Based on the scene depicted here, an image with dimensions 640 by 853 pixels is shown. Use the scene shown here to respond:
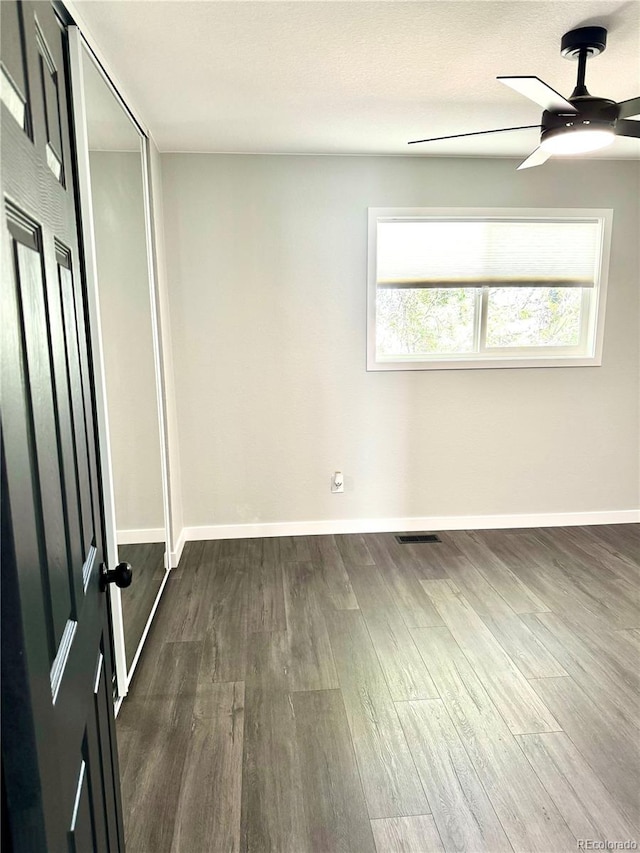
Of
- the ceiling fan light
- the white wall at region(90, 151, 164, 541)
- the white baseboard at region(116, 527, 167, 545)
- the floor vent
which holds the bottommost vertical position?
the floor vent

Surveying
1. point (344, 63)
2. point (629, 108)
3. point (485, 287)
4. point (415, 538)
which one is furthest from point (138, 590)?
point (485, 287)

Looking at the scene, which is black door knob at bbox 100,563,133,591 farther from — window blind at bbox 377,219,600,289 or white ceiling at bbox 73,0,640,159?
window blind at bbox 377,219,600,289

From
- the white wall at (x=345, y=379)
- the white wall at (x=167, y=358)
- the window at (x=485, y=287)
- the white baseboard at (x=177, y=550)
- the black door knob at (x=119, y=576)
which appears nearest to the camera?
the black door knob at (x=119, y=576)

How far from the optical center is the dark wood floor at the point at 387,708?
5.46 ft

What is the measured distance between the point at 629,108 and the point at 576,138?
182 mm

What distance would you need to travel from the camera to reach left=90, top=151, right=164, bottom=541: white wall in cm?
207

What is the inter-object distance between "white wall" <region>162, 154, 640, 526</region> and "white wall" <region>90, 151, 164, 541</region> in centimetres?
73

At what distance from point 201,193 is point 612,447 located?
3.37 meters

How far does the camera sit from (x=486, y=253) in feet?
12.3

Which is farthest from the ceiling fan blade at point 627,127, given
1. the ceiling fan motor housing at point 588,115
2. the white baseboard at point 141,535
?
the white baseboard at point 141,535

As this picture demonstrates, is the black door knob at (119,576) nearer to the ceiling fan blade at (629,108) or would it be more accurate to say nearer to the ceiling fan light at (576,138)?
the ceiling fan light at (576,138)

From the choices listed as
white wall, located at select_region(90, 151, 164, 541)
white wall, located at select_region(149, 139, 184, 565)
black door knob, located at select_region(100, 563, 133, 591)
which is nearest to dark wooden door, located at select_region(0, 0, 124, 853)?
black door knob, located at select_region(100, 563, 133, 591)

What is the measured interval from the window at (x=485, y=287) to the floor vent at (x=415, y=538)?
119cm

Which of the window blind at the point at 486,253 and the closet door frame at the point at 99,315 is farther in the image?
the window blind at the point at 486,253
